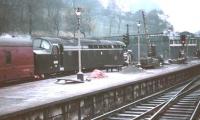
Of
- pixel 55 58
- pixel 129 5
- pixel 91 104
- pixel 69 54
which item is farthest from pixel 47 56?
pixel 129 5

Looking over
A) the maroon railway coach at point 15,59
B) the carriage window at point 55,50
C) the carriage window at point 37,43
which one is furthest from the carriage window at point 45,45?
the maroon railway coach at point 15,59

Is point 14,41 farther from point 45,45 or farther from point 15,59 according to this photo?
point 45,45

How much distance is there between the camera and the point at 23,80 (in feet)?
84.2

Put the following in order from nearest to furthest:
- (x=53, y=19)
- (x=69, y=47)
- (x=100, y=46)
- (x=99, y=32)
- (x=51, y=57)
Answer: (x=51, y=57)
(x=69, y=47)
(x=100, y=46)
(x=53, y=19)
(x=99, y=32)

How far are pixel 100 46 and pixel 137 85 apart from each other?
1757 cm

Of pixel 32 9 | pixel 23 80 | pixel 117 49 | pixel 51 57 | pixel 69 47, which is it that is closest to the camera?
pixel 23 80

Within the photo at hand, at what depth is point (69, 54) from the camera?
34812mm

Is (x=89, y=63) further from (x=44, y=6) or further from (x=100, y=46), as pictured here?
(x=44, y=6)

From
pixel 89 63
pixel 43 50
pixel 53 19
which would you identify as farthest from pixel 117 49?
pixel 53 19

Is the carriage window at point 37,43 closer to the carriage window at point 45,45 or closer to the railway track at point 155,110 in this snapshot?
the carriage window at point 45,45

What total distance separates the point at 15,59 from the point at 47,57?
5337 millimetres

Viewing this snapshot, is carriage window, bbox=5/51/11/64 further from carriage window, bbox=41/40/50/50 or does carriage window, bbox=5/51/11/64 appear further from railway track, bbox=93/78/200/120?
railway track, bbox=93/78/200/120

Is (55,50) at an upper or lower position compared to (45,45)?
lower

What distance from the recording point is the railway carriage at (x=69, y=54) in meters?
29.6
